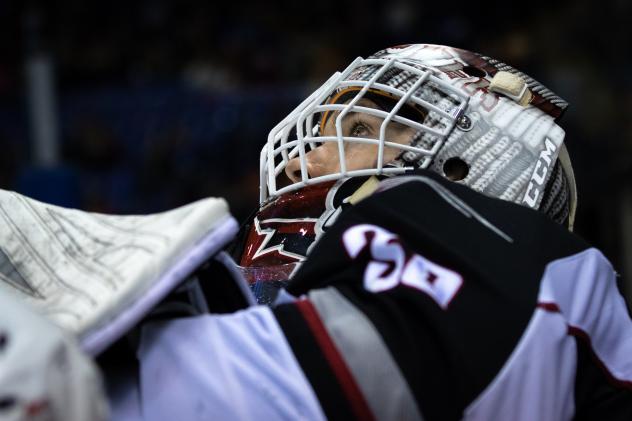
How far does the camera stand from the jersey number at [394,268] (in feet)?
3.00

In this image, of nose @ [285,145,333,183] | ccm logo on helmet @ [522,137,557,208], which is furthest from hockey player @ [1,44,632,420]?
nose @ [285,145,333,183]

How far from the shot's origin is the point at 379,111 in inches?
53.0

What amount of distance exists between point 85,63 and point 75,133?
1.96 feet

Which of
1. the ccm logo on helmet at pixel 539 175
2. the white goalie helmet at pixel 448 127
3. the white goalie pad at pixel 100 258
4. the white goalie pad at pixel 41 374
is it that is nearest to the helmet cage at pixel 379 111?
the white goalie helmet at pixel 448 127

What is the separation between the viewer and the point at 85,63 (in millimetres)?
5664

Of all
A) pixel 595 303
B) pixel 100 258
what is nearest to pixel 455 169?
pixel 595 303

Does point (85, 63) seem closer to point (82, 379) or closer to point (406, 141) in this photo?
point (406, 141)

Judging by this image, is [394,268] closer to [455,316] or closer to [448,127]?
[455,316]

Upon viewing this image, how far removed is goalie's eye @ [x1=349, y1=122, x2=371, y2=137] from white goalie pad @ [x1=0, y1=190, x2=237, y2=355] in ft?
1.71

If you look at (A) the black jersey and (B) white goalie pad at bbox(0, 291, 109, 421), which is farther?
(A) the black jersey

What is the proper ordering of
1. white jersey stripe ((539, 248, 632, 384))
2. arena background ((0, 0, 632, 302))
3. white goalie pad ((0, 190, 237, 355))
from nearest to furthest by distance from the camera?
1. white goalie pad ((0, 190, 237, 355))
2. white jersey stripe ((539, 248, 632, 384))
3. arena background ((0, 0, 632, 302))

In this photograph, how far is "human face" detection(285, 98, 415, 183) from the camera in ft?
4.47

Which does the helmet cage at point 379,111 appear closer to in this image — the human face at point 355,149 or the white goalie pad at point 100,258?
the human face at point 355,149

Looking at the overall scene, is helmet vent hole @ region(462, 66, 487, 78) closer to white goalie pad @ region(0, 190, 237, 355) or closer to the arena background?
white goalie pad @ region(0, 190, 237, 355)
